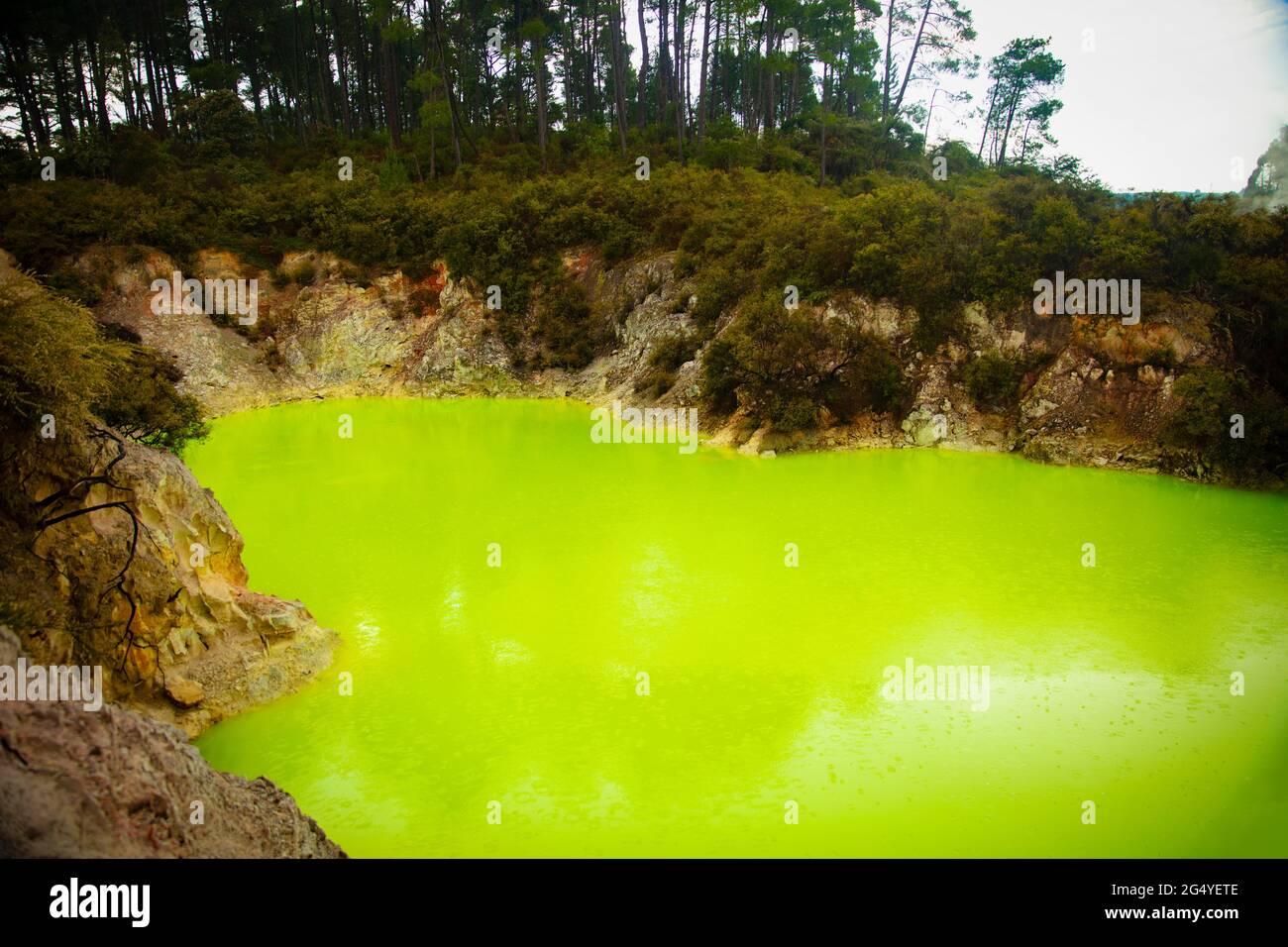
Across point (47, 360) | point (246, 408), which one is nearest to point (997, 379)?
point (47, 360)

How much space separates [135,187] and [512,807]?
33037mm

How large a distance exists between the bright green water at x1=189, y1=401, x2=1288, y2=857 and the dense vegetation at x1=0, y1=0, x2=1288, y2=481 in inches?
200

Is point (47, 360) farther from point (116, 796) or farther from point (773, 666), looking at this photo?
point (773, 666)

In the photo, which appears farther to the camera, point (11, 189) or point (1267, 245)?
point (11, 189)

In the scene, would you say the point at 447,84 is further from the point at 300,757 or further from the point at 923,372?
the point at 300,757

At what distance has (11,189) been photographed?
28.0 metres

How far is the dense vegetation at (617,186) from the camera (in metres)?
20.7

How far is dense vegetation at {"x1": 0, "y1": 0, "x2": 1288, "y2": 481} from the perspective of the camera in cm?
2067

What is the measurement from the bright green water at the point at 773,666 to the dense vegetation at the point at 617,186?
5090mm

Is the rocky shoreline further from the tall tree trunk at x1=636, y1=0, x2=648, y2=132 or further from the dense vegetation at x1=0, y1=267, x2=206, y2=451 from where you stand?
the tall tree trunk at x1=636, y1=0, x2=648, y2=132

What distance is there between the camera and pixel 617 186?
31.2 meters

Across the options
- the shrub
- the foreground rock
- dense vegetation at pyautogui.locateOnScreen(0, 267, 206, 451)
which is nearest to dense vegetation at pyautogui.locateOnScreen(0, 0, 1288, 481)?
the shrub

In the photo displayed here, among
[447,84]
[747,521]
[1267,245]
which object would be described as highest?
[447,84]

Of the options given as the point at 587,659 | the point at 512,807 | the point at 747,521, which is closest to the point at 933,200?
the point at 747,521
